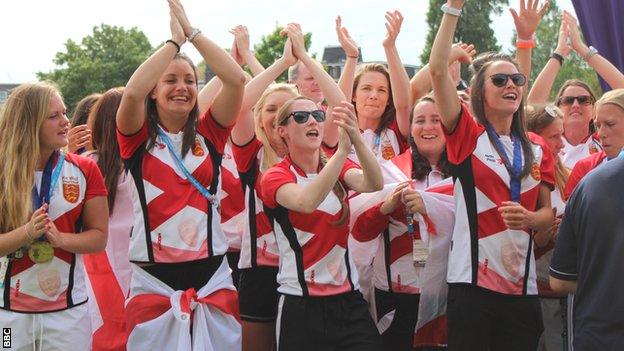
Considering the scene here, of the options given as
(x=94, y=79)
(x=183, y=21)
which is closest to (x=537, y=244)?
(x=183, y=21)

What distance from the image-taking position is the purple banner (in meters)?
6.54

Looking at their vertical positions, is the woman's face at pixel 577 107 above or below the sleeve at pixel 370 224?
above

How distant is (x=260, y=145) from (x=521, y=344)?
206 cm

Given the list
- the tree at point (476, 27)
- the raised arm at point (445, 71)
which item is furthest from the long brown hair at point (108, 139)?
the tree at point (476, 27)

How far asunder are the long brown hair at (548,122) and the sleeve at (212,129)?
91.2 inches

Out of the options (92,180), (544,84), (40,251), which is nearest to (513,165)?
(544,84)

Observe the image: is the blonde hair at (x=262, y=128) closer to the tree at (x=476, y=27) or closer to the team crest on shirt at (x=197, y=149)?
the team crest on shirt at (x=197, y=149)

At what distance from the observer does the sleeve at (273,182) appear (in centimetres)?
446

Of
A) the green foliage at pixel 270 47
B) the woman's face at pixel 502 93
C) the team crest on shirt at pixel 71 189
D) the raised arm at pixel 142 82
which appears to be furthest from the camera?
the green foliage at pixel 270 47

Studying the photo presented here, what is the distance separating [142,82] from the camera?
420 centimetres

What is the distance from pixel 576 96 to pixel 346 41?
2036mm

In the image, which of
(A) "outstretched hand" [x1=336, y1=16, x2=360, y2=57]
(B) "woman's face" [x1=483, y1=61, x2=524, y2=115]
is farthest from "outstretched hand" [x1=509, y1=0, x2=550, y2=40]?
(A) "outstretched hand" [x1=336, y1=16, x2=360, y2=57]

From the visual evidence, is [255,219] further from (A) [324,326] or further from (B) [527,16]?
(B) [527,16]

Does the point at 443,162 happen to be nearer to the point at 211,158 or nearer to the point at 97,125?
the point at 211,158
